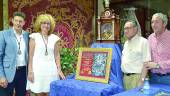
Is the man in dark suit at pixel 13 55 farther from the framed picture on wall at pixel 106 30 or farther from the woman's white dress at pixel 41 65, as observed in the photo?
the framed picture on wall at pixel 106 30

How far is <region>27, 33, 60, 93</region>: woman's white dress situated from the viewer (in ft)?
10.1

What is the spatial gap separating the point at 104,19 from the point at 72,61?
0.73 metres

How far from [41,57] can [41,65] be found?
0.08 metres

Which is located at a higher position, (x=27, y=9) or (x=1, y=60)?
(x=27, y=9)

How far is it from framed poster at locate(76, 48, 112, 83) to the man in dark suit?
0.63 metres

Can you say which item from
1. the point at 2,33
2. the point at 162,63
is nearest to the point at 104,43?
the point at 162,63

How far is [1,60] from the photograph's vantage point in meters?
3.08

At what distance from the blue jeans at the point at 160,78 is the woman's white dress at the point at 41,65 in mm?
1021

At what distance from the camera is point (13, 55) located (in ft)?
10.0

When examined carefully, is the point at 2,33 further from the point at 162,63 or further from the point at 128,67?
the point at 162,63

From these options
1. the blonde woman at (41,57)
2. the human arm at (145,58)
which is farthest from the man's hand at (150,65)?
the blonde woman at (41,57)

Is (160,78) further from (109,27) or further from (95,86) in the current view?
(109,27)

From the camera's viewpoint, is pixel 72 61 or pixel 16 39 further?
pixel 72 61

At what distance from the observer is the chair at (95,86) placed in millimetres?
2980
